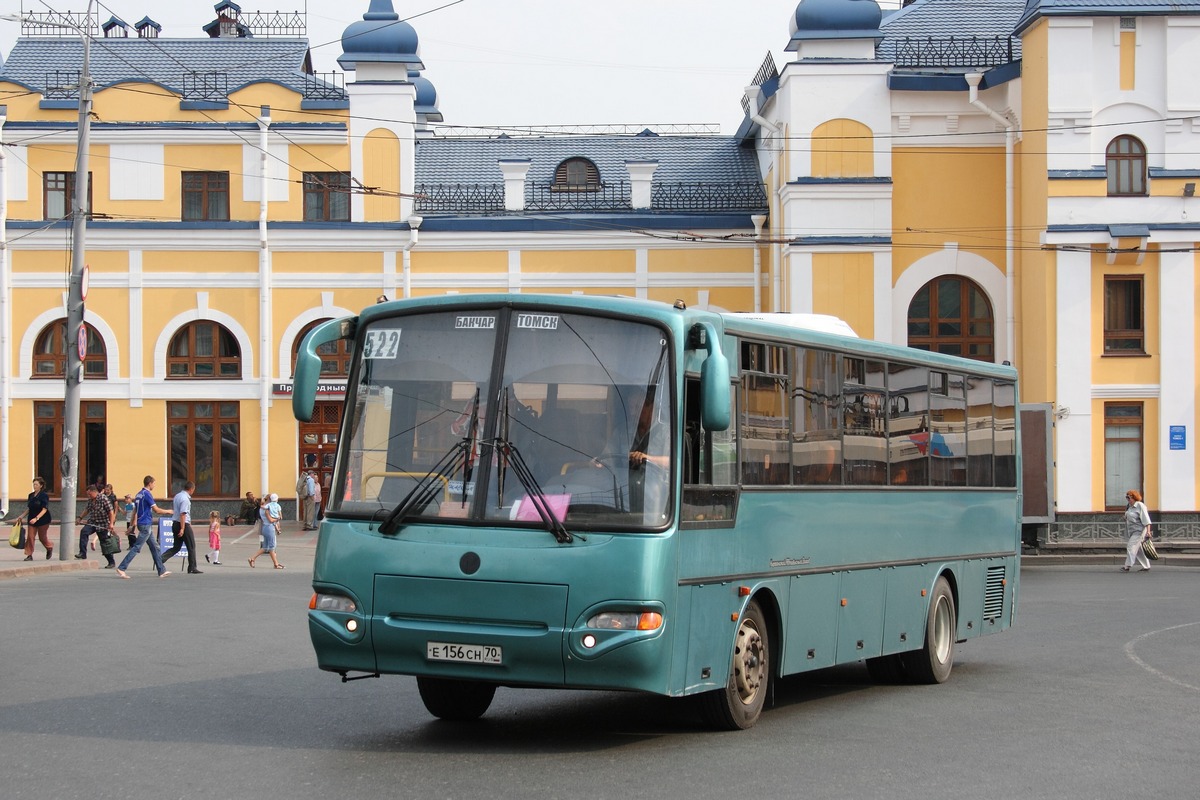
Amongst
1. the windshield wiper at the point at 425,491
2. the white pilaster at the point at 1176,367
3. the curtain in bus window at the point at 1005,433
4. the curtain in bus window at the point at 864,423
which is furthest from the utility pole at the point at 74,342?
the white pilaster at the point at 1176,367

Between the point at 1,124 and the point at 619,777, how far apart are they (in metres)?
35.1

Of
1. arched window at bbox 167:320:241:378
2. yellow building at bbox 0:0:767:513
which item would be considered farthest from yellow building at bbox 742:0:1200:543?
arched window at bbox 167:320:241:378

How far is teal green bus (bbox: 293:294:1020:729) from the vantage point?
9.50 metres

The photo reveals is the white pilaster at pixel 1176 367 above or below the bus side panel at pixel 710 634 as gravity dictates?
above

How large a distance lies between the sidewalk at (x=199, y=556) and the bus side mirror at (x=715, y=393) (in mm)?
18242

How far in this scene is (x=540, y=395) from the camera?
32.4 feet

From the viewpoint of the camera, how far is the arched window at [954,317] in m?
39.4

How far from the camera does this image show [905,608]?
13672mm

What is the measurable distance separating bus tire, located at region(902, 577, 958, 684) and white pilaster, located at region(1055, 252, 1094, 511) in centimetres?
2180

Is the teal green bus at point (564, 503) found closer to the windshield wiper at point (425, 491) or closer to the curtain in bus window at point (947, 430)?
the windshield wiper at point (425, 491)

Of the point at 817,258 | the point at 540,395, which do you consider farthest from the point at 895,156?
the point at 540,395

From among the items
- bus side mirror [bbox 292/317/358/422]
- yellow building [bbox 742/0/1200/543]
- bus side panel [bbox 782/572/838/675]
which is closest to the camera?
bus side mirror [bbox 292/317/358/422]

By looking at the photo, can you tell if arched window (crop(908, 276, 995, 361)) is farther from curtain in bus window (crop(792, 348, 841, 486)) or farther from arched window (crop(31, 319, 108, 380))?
curtain in bus window (crop(792, 348, 841, 486))

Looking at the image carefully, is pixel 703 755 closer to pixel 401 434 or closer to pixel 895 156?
pixel 401 434
